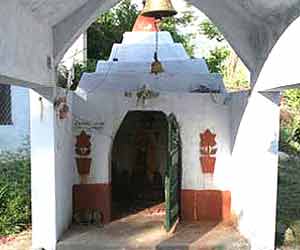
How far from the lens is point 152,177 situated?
36.0 feet

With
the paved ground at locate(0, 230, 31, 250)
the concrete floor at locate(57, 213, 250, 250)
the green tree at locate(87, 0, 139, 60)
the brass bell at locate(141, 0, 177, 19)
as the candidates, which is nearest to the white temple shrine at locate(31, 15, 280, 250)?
the concrete floor at locate(57, 213, 250, 250)

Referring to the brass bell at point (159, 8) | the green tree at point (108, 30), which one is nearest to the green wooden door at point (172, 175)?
the brass bell at point (159, 8)

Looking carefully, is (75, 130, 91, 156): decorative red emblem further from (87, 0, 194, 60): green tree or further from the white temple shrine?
(87, 0, 194, 60): green tree

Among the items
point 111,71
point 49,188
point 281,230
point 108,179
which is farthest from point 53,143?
point 281,230

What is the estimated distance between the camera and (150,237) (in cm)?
702

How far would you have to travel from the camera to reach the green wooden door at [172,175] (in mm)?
7188

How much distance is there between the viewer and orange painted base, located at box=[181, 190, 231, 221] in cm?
794

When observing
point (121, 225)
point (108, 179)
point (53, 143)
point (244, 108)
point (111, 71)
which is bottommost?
point (121, 225)

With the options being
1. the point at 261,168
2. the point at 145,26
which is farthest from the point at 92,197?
the point at 145,26

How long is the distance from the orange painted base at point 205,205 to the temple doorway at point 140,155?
7.34ft

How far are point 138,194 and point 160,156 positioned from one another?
47.5 inches

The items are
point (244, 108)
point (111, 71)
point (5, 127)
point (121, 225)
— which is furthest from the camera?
point (5, 127)

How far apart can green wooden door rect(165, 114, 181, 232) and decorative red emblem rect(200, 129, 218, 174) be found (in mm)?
426

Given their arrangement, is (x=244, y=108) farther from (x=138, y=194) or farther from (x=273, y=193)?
(x=138, y=194)
